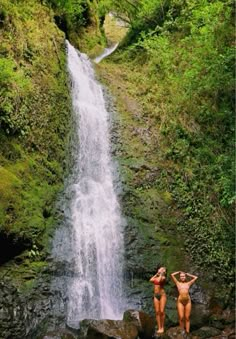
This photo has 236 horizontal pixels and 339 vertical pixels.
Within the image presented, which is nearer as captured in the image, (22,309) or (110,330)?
(110,330)

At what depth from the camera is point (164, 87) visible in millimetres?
14195

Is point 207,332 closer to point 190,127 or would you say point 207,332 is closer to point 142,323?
point 142,323

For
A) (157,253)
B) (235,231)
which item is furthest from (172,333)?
(235,231)

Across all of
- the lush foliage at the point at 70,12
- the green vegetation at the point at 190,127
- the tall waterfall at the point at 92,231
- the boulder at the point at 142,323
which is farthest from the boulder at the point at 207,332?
the lush foliage at the point at 70,12

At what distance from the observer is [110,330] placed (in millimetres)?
7004

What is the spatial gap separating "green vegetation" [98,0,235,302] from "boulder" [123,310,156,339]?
102 inches

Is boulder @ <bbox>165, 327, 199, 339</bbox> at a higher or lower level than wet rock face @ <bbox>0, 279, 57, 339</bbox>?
lower

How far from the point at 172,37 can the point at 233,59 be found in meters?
5.21

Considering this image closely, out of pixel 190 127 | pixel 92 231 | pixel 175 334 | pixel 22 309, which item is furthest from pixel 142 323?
pixel 190 127

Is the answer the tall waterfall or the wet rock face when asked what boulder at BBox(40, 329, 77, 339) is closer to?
the wet rock face

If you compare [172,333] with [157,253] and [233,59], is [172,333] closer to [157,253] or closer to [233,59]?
[157,253]

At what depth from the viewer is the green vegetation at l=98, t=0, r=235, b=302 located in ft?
34.6

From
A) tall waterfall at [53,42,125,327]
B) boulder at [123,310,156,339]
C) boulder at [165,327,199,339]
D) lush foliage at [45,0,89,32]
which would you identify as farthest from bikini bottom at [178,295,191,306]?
lush foliage at [45,0,89,32]

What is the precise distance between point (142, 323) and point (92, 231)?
275 cm
